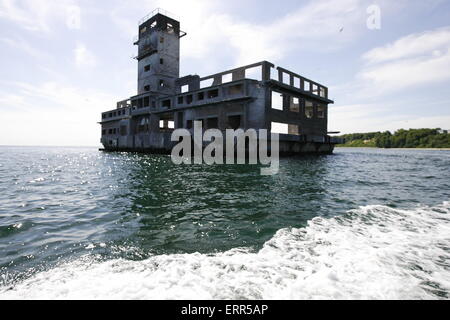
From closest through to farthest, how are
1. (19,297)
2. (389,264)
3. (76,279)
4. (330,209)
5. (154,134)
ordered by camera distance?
(19,297) → (76,279) → (389,264) → (330,209) → (154,134)

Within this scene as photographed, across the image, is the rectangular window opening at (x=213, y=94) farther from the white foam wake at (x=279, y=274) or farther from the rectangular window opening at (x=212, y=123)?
the white foam wake at (x=279, y=274)

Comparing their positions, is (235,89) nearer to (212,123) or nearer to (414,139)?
(212,123)

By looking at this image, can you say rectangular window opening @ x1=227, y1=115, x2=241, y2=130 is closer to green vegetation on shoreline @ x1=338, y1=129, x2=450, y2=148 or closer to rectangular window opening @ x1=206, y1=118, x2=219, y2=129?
rectangular window opening @ x1=206, y1=118, x2=219, y2=129

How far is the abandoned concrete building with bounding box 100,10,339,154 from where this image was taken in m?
31.2

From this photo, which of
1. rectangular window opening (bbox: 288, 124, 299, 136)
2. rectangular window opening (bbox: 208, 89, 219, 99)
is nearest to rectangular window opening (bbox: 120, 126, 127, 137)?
rectangular window opening (bbox: 208, 89, 219, 99)

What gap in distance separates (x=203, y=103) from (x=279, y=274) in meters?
33.0

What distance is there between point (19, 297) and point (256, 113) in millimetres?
29985

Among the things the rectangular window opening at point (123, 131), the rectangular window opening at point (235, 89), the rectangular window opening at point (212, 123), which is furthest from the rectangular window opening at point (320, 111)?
the rectangular window opening at point (123, 131)

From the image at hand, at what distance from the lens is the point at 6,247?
15.4 feet

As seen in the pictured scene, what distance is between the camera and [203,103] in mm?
34781

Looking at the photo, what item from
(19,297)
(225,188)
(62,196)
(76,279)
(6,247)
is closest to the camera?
(19,297)

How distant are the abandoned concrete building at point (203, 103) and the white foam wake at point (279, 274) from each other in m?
26.8

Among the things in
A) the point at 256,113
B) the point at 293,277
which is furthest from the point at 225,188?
the point at 256,113
